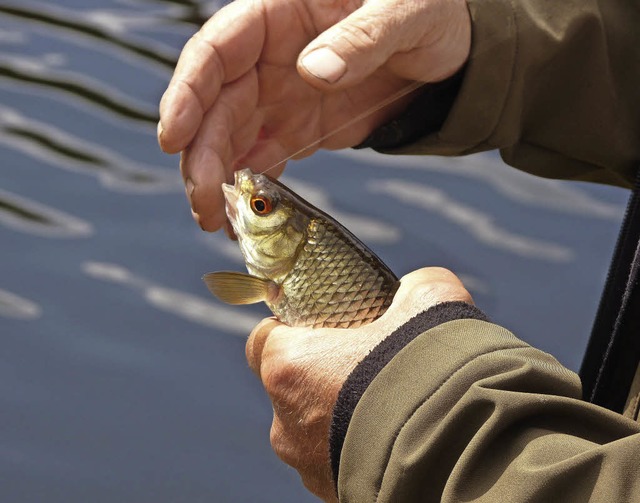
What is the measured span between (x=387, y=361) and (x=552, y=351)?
300 cm

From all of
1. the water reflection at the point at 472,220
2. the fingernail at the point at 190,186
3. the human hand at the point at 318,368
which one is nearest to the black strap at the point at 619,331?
the human hand at the point at 318,368

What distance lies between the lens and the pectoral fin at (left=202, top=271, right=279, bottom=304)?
2717 mm

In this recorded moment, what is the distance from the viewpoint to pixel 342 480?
222cm

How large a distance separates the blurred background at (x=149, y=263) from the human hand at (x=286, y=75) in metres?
1.72

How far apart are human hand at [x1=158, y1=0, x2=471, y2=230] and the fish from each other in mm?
152

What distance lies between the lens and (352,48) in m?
2.75

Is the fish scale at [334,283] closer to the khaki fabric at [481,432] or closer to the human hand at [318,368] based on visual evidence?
the human hand at [318,368]

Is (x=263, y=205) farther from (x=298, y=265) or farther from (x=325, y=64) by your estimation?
(x=325, y=64)

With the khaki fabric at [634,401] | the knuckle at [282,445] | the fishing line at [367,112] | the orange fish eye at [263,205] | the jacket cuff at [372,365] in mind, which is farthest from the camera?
the fishing line at [367,112]

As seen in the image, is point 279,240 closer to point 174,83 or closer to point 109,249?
point 174,83

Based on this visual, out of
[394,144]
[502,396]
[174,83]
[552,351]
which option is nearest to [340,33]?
[174,83]

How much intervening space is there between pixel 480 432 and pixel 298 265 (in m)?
0.77

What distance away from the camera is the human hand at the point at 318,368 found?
235 centimetres

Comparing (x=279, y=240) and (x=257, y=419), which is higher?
(x=279, y=240)
